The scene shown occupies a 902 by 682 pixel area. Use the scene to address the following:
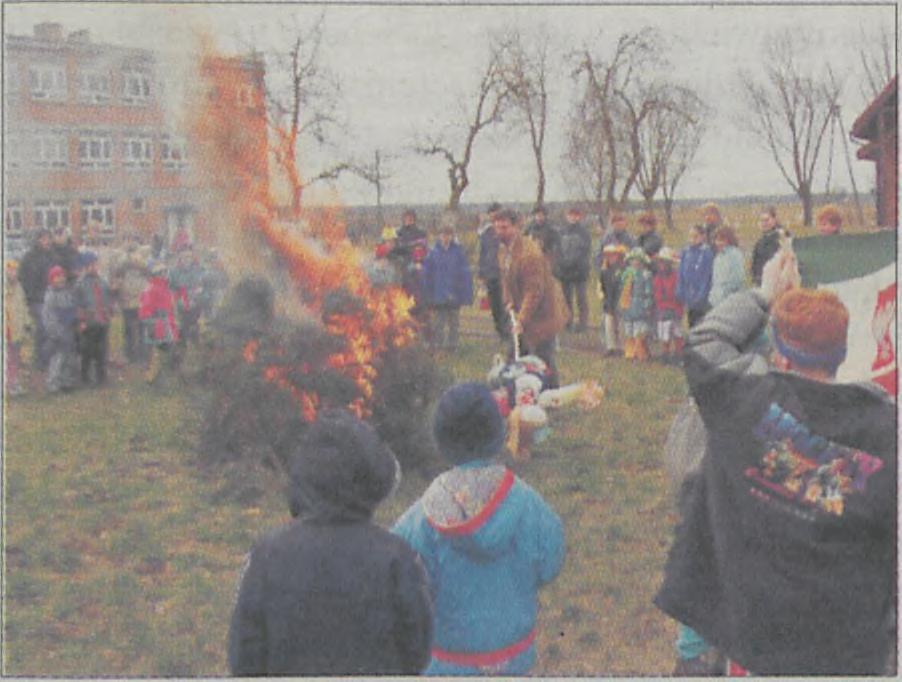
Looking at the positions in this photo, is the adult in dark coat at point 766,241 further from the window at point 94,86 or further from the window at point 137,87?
the window at point 94,86

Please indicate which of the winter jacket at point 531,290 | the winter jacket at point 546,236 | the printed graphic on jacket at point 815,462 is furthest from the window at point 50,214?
the printed graphic on jacket at point 815,462

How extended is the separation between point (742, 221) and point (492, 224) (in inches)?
45.2

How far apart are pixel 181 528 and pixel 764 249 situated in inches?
113

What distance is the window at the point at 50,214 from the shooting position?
457 centimetres

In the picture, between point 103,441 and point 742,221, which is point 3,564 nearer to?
point 103,441

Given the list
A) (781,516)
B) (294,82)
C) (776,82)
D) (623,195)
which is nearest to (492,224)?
(623,195)

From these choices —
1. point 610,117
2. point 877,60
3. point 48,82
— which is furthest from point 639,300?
point 48,82

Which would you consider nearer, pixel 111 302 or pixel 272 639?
pixel 272 639

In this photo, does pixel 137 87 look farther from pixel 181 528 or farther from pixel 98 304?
pixel 181 528

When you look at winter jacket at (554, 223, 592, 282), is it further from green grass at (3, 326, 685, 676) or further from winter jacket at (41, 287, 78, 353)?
winter jacket at (41, 287, 78, 353)

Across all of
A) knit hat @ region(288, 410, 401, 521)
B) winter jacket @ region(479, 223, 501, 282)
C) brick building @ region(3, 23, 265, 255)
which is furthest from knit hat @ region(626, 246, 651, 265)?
knit hat @ region(288, 410, 401, 521)

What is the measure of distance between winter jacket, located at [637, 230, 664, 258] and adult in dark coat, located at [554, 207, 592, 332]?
0.85 feet

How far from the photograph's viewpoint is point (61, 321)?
4.93 metres

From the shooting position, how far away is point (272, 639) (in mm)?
2768
